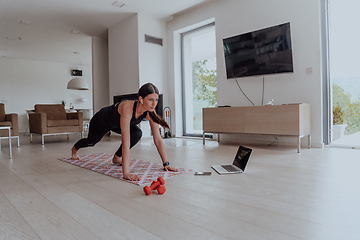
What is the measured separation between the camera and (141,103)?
82.4 inches

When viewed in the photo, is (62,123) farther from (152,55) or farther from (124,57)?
(152,55)

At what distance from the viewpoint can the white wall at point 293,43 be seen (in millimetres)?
3701

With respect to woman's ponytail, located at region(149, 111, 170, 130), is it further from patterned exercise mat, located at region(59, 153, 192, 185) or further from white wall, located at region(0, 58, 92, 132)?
white wall, located at region(0, 58, 92, 132)

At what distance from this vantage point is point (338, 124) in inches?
150

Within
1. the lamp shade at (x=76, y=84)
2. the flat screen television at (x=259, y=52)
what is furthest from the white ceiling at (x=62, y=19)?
the flat screen television at (x=259, y=52)

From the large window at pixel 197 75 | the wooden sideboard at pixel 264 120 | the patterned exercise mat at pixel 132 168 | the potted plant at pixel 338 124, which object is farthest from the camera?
the large window at pixel 197 75

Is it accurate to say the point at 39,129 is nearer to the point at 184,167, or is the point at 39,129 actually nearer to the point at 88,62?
the point at 184,167

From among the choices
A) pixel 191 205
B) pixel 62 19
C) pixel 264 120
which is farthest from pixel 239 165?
pixel 62 19

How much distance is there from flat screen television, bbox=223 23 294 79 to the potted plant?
0.94 metres

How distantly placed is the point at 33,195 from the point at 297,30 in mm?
3993

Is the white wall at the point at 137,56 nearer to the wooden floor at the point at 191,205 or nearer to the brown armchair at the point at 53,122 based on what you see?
the brown armchair at the point at 53,122

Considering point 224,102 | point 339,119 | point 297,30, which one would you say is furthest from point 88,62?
point 339,119

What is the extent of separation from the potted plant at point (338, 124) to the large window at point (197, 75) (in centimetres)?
225

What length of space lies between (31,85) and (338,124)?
9920 millimetres
